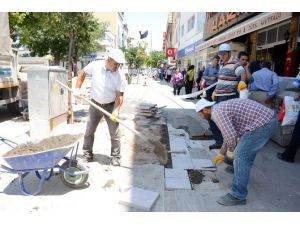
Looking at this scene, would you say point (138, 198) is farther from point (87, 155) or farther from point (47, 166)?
point (87, 155)

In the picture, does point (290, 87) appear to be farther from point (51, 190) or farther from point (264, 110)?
point (51, 190)

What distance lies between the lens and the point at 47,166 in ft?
11.8

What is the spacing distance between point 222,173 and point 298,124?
5.41ft

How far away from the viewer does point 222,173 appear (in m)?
4.65

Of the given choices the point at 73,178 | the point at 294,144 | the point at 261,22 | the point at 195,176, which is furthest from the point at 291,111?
the point at 73,178

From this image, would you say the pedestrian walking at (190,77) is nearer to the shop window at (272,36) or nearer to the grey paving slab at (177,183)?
the shop window at (272,36)

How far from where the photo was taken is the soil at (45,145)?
3836mm

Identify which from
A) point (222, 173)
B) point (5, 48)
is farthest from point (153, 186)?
point (5, 48)

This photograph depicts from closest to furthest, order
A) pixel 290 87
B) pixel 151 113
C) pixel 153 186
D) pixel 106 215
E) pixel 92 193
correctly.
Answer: pixel 106 215, pixel 92 193, pixel 153 186, pixel 290 87, pixel 151 113

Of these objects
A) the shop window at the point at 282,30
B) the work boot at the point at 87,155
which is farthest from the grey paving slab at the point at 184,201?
the shop window at the point at 282,30

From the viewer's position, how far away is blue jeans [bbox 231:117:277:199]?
133 inches

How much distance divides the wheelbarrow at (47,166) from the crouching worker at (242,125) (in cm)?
174

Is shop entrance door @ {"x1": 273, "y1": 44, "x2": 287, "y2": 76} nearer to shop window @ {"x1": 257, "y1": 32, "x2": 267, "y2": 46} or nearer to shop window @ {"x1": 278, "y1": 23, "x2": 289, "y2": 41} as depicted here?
shop window @ {"x1": 278, "y1": 23, "x2": 289, "y2": 41}

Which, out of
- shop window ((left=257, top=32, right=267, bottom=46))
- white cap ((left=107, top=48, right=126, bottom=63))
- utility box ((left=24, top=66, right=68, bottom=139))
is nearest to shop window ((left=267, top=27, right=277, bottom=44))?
shop window ((left=257, top=32, right=267, bottom=46))
